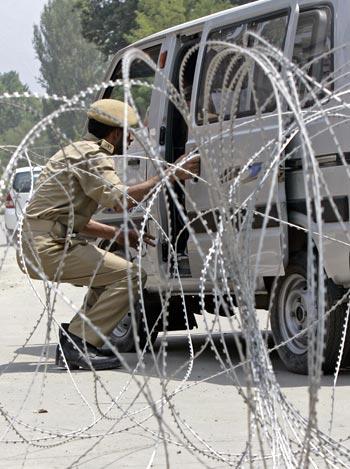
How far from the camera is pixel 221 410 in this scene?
756 cm

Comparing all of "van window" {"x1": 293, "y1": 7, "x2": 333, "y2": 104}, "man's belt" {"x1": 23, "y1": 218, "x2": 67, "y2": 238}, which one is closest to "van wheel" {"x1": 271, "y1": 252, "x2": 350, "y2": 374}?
"van window" {"x1": 293, "y1": 7, "x2": 333, "y2": 104}

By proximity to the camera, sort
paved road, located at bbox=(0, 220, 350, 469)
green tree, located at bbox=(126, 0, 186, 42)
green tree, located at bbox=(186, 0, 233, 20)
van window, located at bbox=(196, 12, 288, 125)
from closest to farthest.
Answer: paved road, located at bbox=(0, 220, 350, 469), van window, located at bbox=(196, 12, 288, 125), green tree, located at bbox=(126, 0, 186, 42), green tree, located at bbox=(186, 0, 233, 20)

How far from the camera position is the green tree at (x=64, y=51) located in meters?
117

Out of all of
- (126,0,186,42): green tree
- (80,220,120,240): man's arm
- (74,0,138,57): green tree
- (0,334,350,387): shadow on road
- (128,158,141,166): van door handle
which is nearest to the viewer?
(0,334,350,387): shadow on road

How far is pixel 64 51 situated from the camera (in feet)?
391

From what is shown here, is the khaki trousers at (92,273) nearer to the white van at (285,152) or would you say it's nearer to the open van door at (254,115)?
the white van at (285,152)

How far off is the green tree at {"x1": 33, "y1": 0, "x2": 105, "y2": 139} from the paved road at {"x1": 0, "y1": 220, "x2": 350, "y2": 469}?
107 m

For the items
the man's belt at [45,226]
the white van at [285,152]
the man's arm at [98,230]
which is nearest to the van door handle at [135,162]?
the white van at [285,152]

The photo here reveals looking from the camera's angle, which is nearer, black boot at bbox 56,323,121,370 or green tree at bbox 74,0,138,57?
black boot at bbox 56,323,121,370

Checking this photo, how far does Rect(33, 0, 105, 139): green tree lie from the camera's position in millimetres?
117188

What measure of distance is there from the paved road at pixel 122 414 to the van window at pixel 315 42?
6.22 ft

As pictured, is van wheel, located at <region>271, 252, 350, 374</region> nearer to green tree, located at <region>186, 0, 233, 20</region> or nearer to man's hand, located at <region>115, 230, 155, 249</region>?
man's hand, located at <region>115, 230, 155, 249</region>

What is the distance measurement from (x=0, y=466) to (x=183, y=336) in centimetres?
642

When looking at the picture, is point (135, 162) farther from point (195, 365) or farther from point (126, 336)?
point (195, 365)
